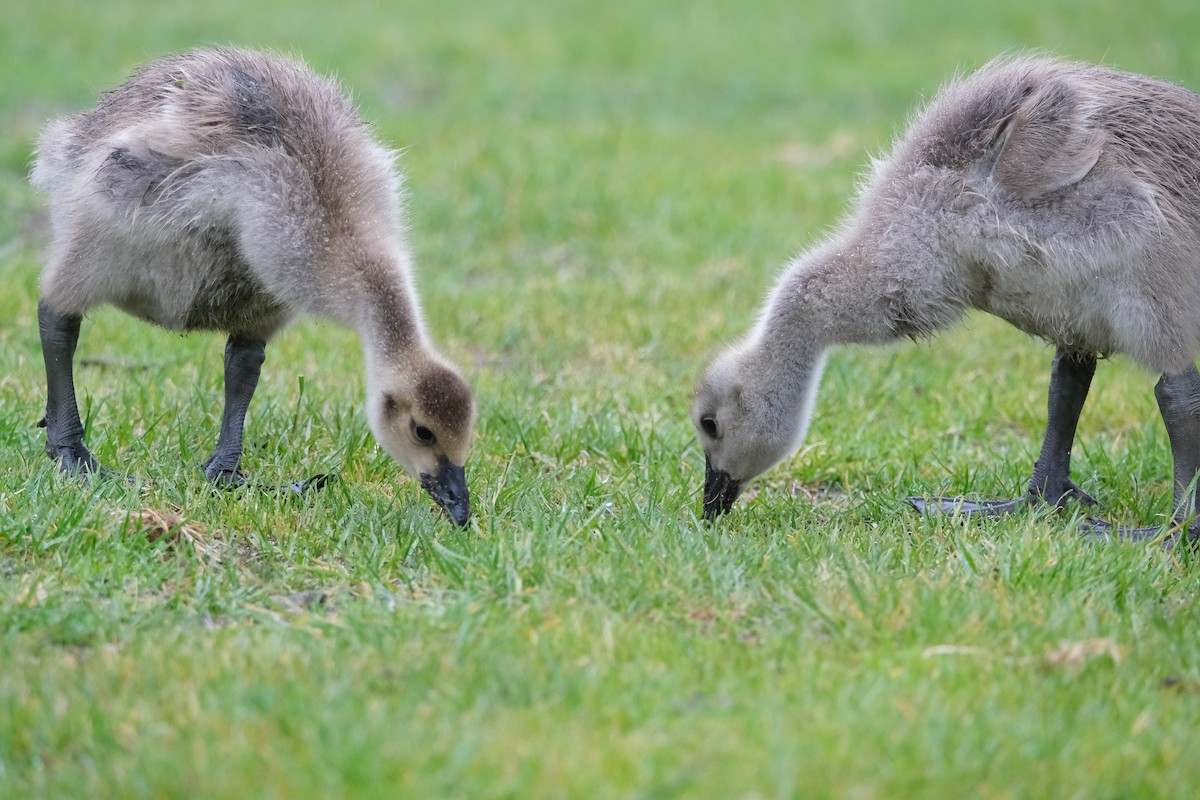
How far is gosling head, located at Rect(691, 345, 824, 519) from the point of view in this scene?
5242 millimetres

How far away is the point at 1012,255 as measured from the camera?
489 cm

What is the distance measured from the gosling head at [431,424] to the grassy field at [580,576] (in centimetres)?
15

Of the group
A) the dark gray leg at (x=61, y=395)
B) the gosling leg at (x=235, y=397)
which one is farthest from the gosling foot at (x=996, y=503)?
the dark gray leg at (x=61, y=395)

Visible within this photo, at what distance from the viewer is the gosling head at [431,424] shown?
479 centimetres

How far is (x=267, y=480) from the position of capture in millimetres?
5406

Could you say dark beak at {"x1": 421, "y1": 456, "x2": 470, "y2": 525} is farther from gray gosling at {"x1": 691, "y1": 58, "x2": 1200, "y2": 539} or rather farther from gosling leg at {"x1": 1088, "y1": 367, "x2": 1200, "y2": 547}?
gosling leg at {"x1": 1088, "y1": 367, "x2": 1200, "y2": 547}

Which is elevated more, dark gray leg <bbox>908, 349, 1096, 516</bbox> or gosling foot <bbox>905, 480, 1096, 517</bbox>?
dark gray leg <bbox>908, 349, 1096, 516</bbox>

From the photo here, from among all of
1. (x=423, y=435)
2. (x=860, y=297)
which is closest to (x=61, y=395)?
(x=423, y=435)

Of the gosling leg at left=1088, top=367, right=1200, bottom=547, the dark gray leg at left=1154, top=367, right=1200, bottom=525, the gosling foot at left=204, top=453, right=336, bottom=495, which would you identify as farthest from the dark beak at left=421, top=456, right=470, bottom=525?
the dark gray leg at left=1154, top=367, right=1200, bottom=525

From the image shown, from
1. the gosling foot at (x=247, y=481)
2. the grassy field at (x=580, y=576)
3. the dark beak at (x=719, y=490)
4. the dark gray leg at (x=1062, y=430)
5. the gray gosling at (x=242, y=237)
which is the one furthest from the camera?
the dark gray leg at (x=1062, y=430)

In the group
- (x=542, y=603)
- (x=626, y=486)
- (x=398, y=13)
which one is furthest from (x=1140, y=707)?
(x=398, y=13)

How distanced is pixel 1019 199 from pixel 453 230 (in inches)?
215

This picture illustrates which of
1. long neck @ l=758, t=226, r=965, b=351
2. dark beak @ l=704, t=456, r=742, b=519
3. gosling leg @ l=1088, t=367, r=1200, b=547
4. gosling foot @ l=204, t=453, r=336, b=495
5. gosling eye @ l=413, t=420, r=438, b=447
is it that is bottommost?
gosling foot @ l=204, t=453, r=336, b=495

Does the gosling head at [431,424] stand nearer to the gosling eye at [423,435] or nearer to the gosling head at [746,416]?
the gosling eye at [423,435]
